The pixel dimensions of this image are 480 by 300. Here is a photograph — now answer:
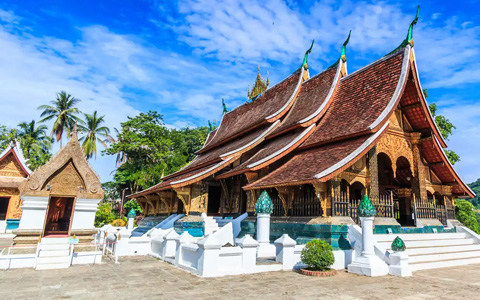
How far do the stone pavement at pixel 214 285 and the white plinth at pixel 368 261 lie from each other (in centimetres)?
29

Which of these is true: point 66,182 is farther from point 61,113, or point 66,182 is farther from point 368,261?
point 61,113

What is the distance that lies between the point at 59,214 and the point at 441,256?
10.5 m

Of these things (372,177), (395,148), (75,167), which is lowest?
(75,167)

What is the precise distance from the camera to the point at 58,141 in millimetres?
32781

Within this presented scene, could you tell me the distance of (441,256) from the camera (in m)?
8.21

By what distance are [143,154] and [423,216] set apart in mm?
25857

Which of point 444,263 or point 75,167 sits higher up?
point 75,167

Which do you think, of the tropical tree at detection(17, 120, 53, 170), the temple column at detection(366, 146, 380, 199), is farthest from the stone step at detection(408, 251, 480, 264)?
the tropical tree at detection(17, 120, 53, 170)

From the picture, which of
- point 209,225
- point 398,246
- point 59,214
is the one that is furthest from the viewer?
point 209,225

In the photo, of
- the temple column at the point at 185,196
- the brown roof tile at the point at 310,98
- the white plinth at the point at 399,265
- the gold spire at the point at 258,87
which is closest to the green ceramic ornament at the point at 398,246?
the white plinth at the point at 399,265

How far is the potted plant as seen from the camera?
255 inches

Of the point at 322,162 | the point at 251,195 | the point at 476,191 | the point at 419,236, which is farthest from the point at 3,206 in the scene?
the point at 476,191

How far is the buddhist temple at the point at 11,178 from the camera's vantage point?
1881cm

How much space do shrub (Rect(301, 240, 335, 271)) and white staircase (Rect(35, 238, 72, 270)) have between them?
5.38m
